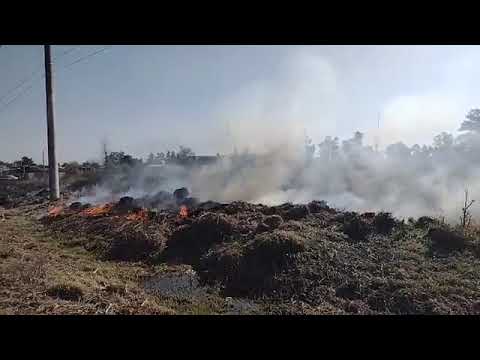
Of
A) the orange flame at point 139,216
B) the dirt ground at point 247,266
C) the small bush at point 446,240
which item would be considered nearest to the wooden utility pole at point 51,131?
the dirt ground at point 247,266

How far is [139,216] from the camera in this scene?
11844mm

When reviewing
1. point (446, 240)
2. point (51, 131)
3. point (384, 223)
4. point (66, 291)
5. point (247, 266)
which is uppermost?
point (51, 131)

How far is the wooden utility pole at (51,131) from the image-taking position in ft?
55.8

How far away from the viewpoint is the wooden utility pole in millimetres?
17000

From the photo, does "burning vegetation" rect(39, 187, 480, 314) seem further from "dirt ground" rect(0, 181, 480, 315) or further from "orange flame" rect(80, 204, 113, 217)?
"orange flame" rect(80, 204, 113, 217)

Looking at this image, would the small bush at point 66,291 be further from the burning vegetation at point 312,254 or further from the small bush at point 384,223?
the small bush at point 384,223

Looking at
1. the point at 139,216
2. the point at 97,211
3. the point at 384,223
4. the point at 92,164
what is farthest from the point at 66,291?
the point at 92,164

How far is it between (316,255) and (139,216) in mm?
7152

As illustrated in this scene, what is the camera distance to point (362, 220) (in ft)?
30.3

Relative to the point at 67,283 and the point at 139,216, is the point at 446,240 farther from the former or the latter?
the point at 139,216

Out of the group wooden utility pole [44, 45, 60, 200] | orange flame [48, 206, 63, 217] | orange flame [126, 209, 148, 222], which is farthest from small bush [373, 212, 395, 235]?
wooden utility pole [44, 45, 60, 200]

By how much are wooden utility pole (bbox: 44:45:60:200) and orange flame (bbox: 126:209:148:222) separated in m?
8.17
